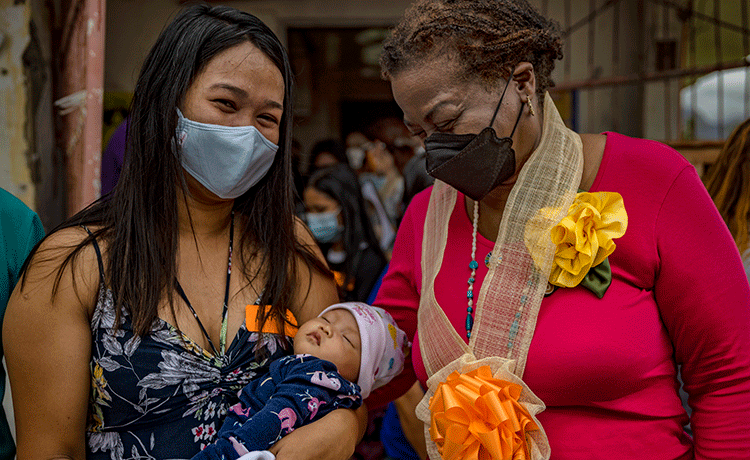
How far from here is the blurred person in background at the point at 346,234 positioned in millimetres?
3850

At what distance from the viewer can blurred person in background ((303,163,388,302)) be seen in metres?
3.85

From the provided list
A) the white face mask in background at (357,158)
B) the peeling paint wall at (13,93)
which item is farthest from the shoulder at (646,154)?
the white face mask in background at (357,158)

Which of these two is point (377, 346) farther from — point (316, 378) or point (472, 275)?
point (472, 275)

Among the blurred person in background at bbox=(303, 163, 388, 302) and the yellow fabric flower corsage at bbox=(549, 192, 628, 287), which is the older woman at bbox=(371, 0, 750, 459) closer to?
the yellow fabric flower corsage at bbox=(549, 192, 628, 287)

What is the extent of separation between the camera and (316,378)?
68.5 inches

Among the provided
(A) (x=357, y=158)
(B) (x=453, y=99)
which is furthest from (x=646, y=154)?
(A) (x=357, y=158)

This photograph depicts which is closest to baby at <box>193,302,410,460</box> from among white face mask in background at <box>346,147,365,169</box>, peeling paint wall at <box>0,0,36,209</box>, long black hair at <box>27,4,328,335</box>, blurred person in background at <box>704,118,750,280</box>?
long black hair at <box>27,4,328,335</box>

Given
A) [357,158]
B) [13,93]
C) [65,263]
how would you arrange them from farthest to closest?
[357,158]
[13,93]
[65,263]

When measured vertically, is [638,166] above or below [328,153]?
above

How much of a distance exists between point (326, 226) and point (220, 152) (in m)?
2.17

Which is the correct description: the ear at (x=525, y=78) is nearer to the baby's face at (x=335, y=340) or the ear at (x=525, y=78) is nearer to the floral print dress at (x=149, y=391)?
the baby's face at (x=335, y=340)

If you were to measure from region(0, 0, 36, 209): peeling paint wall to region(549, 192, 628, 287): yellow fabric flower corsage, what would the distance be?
2.32m

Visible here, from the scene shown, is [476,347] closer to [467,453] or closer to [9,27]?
[467,453]

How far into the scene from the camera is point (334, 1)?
6.09 metres
